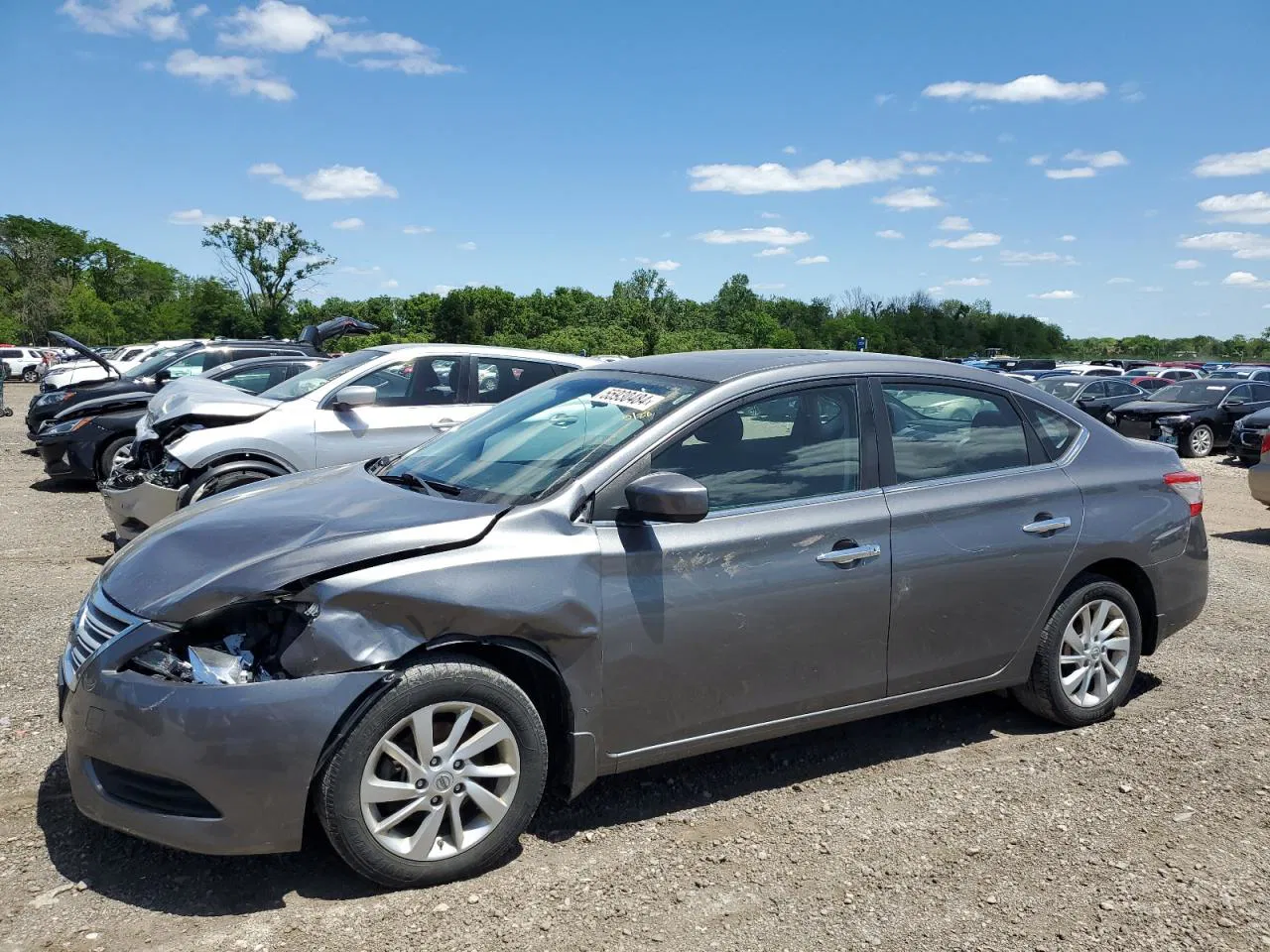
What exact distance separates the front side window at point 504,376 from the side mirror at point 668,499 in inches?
214

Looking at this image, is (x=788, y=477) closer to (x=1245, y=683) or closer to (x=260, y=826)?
(x=260, y=826)

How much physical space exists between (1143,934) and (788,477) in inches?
75.1

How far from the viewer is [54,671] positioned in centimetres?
532

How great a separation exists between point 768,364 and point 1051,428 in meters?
1.48

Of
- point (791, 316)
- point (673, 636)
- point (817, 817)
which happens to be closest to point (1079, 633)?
point (817, 817)

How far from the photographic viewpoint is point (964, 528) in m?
4.30

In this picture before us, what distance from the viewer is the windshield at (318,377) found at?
8.65m

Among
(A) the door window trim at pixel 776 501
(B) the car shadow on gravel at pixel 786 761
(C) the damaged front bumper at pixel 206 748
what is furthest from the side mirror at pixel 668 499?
(B) the car shadow on gravel at pixel 786 761

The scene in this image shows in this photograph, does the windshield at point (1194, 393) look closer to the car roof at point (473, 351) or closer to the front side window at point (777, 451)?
the car roof at point (473, 351)

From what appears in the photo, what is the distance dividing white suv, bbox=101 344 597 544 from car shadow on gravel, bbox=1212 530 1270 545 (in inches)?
266

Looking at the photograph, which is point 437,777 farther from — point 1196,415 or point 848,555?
point 1196,415

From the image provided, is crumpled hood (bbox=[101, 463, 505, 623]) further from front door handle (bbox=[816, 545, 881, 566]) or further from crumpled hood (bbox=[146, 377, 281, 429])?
crumpled hood (bbox=[146, 377, 281, 429])

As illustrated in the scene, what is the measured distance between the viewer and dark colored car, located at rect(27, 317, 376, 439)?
513 inches

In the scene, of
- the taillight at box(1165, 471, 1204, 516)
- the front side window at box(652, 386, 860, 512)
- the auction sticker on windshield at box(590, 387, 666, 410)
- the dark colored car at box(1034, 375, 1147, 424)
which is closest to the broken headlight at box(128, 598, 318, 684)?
the front side window at box(652, 386, 860, 512)
